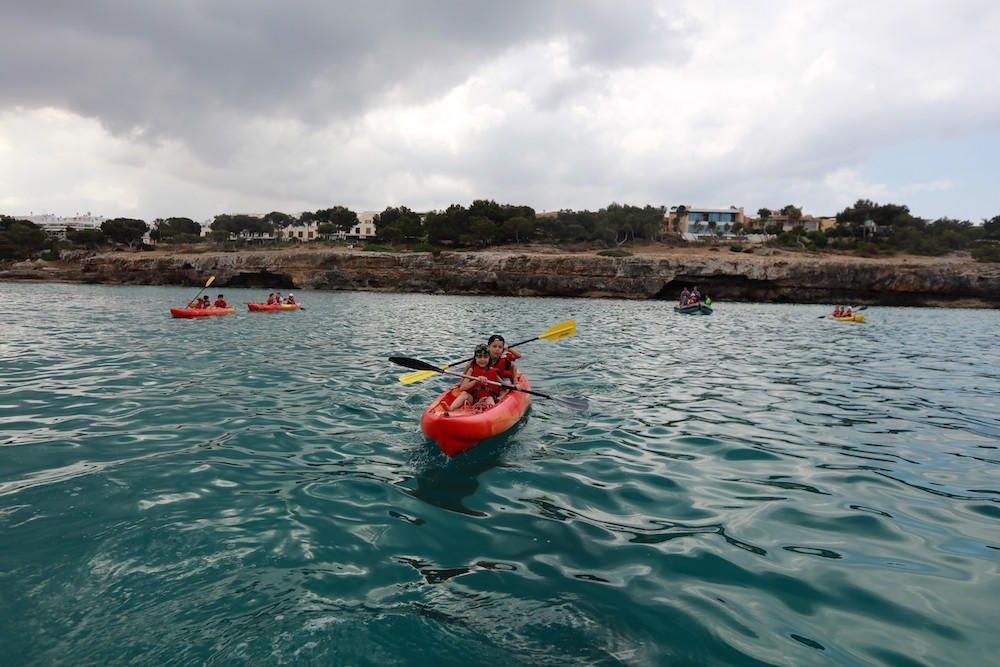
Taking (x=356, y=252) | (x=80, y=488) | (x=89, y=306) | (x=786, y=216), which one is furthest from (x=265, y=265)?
(x=786, y=216)

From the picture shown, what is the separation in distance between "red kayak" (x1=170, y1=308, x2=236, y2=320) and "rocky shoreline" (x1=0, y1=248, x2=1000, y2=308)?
3285 cm

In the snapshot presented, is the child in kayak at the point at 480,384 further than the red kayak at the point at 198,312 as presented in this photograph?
No

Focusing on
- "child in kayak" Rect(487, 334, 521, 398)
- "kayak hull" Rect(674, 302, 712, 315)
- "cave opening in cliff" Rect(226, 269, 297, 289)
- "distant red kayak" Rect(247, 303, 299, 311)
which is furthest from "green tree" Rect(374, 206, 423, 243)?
"child in kayak" Rect(487, 334, 521, 398)

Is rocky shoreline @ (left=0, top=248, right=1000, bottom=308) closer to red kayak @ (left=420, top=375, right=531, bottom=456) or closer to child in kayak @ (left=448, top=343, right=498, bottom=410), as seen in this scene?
child in kayak @ (left=448, top=343, right=498, bottom=410)

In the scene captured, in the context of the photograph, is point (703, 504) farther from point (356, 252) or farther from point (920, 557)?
point (356, 252)

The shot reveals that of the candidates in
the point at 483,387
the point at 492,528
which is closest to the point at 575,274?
the point at 483,387

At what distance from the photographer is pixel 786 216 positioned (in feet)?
334

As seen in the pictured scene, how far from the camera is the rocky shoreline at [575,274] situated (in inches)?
1954

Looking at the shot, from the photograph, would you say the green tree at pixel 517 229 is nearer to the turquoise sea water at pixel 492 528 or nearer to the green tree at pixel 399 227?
the green tree at pixel 399 227

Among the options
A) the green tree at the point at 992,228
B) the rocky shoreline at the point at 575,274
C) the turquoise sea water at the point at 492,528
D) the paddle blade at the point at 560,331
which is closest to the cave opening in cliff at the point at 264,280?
the rocky shoreline at the point at 575,274

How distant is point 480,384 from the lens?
8227 mm

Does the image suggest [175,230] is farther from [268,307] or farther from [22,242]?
[268,307]

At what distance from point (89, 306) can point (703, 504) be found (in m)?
32.7

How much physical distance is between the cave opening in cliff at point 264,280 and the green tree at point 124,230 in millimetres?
29979
